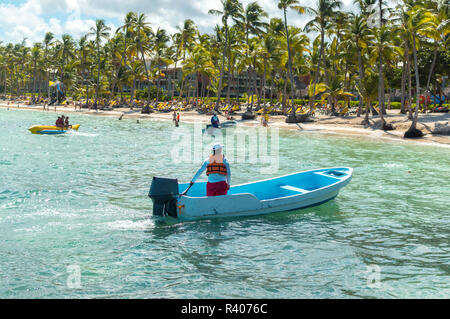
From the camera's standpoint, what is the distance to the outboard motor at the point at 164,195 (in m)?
11.7

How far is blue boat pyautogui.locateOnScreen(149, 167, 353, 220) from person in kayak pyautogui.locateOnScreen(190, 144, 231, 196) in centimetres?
24

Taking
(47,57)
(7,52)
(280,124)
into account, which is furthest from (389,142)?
(7,52)

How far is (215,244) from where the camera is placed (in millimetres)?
11000

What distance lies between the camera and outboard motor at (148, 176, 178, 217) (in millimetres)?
11727

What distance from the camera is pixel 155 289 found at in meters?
8.46

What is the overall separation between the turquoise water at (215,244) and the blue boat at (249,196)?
37cm

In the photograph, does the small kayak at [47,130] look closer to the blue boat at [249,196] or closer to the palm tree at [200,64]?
the blue boat at [249,196]

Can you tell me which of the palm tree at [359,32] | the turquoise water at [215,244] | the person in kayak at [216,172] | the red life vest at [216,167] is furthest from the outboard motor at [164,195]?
the palm tree at [359,32]

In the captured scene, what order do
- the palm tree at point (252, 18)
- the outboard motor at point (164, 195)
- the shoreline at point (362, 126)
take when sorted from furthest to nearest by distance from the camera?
1. the palm tree at point (252, 18)
2. the shoreline at point (362, 126)
3. the outboard motor at point (164, 195)

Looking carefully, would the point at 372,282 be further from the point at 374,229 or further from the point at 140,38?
the point at 140,38

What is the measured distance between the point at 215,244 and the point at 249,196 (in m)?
2.10

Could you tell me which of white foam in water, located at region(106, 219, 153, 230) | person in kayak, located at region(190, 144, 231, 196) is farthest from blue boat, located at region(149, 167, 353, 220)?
white foam in water, located at region(106, 219, 153, 230)

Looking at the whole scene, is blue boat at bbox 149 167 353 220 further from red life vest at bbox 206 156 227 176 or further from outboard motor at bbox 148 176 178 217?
red life vest at bbox 206 156 227 176

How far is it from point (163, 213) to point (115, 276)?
3297mm
